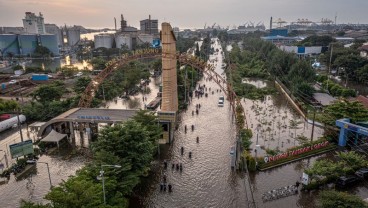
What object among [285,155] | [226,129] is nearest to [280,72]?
[226,129]

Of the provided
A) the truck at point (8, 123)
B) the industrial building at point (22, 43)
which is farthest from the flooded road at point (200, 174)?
the industrial building at point (22, 43)

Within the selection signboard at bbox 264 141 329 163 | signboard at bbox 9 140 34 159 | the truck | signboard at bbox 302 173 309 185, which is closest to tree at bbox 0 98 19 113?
the truck

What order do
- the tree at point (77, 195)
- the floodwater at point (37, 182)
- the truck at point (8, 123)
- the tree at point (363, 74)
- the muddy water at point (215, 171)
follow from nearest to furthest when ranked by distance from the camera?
the tree at point (77, 195) < the muddy water at point (215, 171) < the floodwater at point (37, 182) < the truck at point (8, 123) < the tree at point (363, 74)

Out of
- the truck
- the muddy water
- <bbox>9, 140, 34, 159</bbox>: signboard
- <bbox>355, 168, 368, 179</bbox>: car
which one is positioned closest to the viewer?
the muddy water

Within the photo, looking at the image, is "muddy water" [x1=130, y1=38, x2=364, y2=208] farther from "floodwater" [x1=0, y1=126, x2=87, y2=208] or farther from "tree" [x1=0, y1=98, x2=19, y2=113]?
"tree" [x1=0, y1=98, x2=19, y2=113]

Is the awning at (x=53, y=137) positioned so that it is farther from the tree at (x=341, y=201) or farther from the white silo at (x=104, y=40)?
the white silo at (x=104, y=40)

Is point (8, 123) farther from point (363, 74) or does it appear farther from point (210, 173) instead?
point (363, 74)

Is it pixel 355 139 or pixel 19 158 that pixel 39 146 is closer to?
pixel 19 158

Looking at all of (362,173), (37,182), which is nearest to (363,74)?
(362,173)
